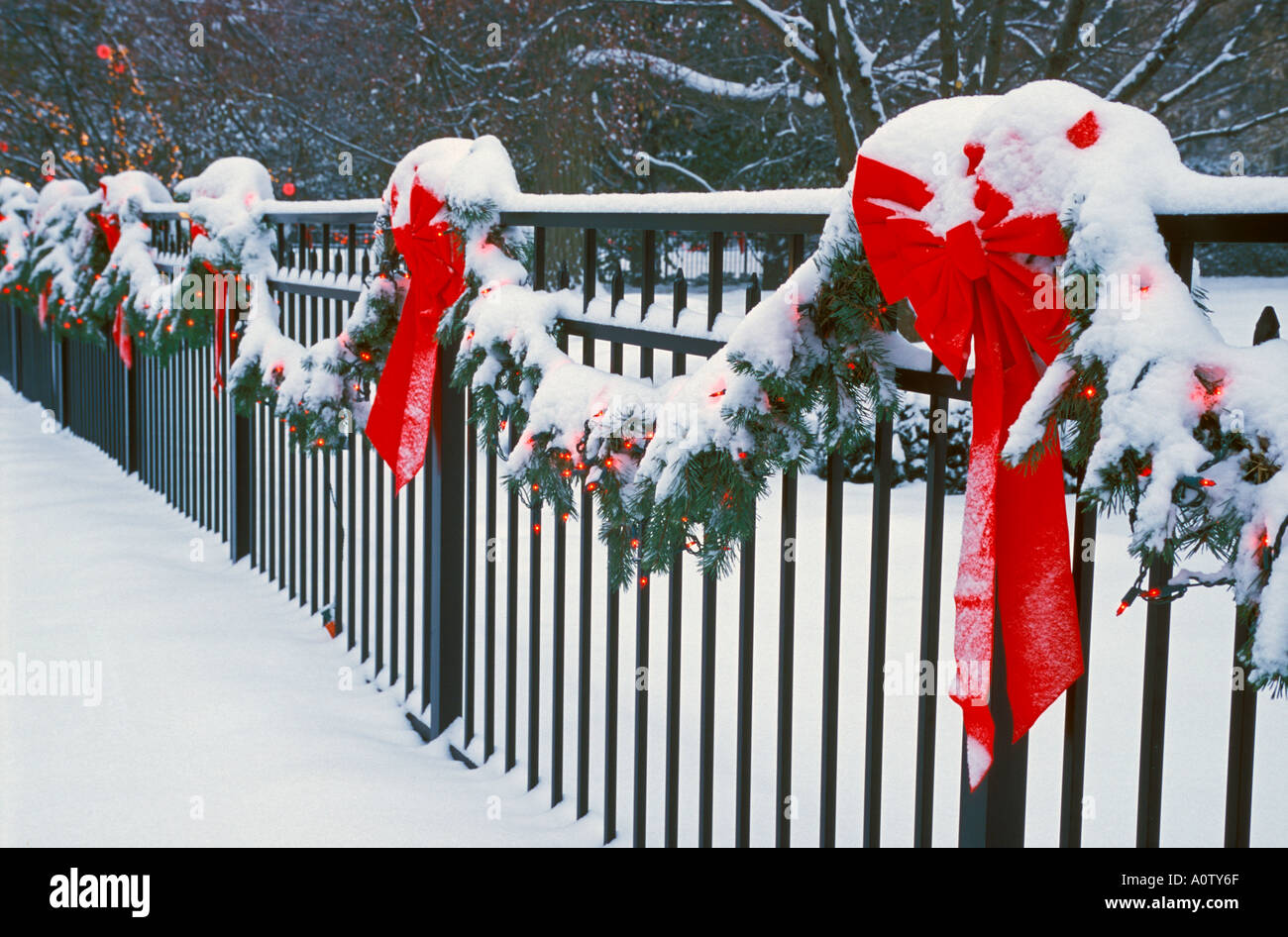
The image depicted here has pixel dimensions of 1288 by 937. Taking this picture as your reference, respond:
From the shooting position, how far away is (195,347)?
6.88 meters

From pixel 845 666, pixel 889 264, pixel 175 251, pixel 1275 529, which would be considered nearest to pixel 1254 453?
pixel 1275 529

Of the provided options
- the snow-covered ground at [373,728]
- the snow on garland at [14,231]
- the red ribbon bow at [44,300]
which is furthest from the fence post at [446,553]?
the snow on garland at [14,231]

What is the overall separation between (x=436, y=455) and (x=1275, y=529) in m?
3.00

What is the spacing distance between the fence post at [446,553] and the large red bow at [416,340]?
0.20 feet

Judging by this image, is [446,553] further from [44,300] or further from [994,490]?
[44,300]

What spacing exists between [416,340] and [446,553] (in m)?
0.73

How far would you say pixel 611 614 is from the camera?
127 inches

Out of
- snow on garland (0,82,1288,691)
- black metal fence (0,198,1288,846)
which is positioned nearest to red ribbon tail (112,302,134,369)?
black metal fence (0,198,1288,846)

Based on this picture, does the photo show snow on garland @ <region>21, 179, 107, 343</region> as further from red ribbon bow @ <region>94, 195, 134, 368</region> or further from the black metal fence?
the black metal fence

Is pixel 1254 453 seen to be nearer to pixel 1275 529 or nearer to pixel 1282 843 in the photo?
pixel 1275 529

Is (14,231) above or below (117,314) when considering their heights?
above

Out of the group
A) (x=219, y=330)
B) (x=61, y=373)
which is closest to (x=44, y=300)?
(x=61, y=373)

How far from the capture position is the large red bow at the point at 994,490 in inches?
79.8

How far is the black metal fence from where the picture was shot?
222cm
